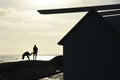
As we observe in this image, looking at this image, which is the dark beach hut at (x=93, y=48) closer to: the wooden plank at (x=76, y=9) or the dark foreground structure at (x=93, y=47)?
the dark foreground structure at (x=93, y=47)

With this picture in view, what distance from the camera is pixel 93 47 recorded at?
1962cm

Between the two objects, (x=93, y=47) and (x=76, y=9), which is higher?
(x=76, y=9)

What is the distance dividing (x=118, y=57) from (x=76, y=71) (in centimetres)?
296

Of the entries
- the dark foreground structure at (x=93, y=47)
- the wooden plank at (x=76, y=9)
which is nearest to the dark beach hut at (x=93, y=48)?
the dark foreground structure at (x=93, y=47)

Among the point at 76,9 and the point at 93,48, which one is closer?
the point at 76,9

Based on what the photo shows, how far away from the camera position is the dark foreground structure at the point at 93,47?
18922mm

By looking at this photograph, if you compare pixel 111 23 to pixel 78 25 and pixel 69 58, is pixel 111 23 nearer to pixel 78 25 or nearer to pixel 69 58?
pixel 78 25

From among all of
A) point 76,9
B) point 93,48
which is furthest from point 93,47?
point 76,9

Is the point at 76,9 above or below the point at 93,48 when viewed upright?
above

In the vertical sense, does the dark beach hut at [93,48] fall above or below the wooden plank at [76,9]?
below

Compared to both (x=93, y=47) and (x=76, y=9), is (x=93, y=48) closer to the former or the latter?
(x=93, y=47)

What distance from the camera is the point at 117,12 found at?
19.9 meters

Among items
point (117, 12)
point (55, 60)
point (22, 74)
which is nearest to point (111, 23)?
point (117, 12)

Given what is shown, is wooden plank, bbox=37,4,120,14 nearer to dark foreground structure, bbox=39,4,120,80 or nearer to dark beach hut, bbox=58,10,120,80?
dark foreground structure, bbox=39,4,120,80
